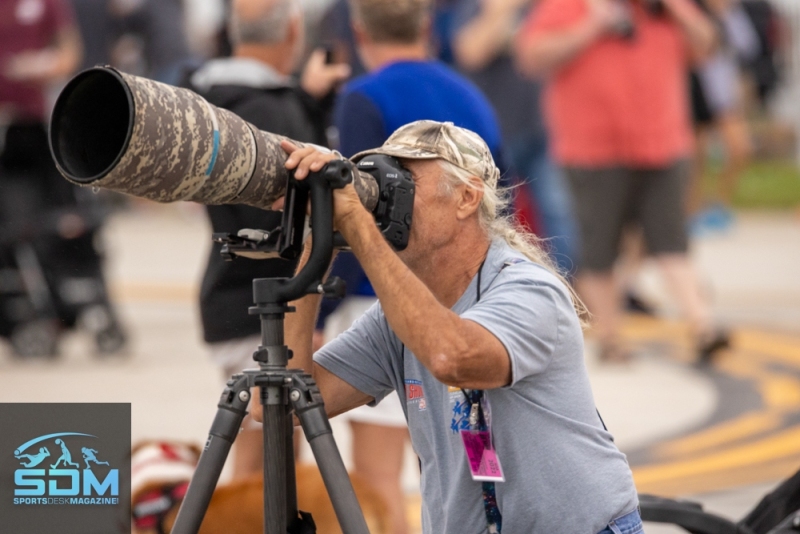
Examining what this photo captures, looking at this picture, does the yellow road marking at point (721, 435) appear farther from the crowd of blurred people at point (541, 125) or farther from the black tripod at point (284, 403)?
the black tripod at point (284, 403)

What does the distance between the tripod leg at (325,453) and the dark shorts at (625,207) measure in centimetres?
477

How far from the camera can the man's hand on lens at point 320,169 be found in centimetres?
222

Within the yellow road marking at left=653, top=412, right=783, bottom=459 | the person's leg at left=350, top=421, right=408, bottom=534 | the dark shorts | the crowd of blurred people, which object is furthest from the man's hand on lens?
the dark shorts

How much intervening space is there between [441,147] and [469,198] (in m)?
0.11

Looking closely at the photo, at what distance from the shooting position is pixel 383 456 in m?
3.80

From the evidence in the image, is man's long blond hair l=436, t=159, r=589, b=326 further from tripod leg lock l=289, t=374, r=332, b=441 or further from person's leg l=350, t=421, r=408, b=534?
person's leg l=350, t=421, r=408, b=534

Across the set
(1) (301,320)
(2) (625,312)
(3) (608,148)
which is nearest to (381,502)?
(1) (301,320)

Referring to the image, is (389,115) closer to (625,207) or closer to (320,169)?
(320,169)

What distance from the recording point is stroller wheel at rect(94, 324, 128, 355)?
23.6ft

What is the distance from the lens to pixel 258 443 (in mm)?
3783

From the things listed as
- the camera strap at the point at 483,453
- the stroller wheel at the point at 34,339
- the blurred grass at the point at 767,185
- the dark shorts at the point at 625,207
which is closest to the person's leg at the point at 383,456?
the camera strap at the point at 483,453

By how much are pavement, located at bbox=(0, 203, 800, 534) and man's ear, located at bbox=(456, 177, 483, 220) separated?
0.83 meters

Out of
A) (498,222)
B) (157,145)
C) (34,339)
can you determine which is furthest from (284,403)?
(34,339)

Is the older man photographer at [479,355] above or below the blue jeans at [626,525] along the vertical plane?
above
